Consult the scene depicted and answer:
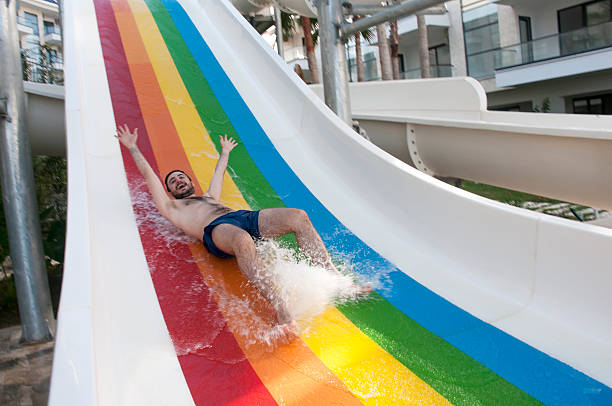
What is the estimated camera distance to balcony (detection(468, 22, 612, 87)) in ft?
40.0

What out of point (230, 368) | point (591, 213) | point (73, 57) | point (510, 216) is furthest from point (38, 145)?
point (591, 213)

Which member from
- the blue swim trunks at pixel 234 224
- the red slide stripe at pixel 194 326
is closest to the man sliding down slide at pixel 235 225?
the blue swim trunks at pixel 234 224

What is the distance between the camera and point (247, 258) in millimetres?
2328

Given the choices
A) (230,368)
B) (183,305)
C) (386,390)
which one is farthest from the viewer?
(183,305)

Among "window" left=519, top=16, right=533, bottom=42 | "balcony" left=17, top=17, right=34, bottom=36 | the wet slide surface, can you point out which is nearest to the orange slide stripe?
the wet slide surface

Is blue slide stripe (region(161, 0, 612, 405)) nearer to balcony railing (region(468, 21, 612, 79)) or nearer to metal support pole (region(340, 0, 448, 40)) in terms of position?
metal support pole (region(340, 0, 448, 40))

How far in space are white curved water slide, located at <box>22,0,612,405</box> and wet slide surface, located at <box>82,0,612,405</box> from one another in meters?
0.07

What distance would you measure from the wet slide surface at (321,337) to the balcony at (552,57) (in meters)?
11.6

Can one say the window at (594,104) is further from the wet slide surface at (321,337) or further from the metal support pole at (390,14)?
the wet slide surface at (321,337)

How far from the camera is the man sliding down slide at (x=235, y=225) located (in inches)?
90.8

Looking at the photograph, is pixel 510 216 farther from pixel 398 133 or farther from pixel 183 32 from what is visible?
pixel 183 32

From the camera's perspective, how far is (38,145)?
5191mm

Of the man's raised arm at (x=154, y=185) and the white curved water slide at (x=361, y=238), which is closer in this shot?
the white curved water slide at (x=361, y=238)

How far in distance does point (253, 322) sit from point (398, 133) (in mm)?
3867
